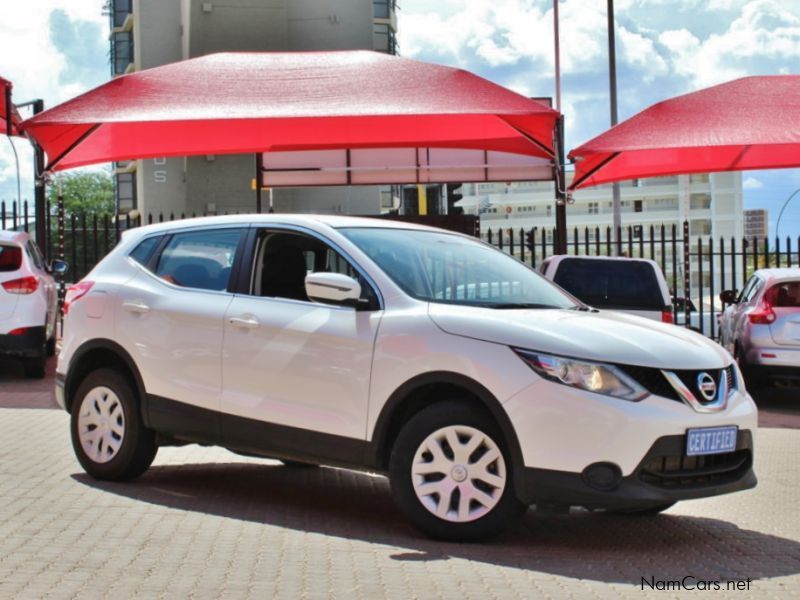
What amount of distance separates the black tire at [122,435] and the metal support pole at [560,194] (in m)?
10.9

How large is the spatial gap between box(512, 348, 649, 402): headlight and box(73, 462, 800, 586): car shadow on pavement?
33.1 inches

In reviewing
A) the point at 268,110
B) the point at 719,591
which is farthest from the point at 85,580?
the point at 268,110

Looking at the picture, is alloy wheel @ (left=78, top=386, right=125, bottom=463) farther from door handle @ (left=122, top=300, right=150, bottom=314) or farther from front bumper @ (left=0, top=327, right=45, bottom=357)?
front bumper @ (left=0, top=327, right=45, bottom=357)

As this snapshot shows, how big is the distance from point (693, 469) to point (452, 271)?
1765 mm

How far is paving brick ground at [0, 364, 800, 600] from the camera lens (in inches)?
219

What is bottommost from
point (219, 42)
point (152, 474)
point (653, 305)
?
point (152, 474)

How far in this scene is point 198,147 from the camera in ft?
61.6

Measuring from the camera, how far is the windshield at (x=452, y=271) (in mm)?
6941

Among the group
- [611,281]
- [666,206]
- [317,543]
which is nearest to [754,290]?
[611,281]

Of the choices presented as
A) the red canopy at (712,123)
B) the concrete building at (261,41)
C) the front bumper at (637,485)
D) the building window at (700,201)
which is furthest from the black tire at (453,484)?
the building window at (700,201)

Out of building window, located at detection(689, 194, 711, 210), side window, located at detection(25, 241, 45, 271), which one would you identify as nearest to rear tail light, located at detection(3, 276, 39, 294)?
side window, located at detection(25, 241, 45, 271)

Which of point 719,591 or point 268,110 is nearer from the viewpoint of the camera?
point 719,591

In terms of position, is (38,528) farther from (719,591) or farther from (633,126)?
(633,126)

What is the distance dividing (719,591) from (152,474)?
14.6 feet
